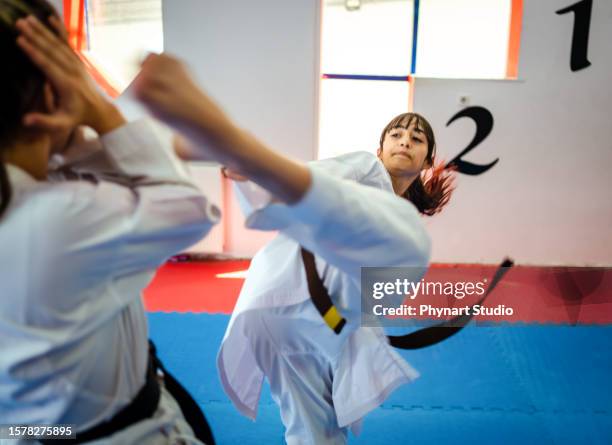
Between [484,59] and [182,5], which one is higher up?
[182,5]

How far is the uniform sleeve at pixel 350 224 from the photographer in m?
0.68

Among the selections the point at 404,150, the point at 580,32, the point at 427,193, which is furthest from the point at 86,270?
the point at 580,32

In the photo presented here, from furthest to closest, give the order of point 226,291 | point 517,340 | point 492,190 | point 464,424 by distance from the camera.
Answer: point 492,190, point 226,291, point 517,340, point 464,424

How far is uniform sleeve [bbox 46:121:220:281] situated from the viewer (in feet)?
2.08

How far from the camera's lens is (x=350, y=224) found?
2.28ft

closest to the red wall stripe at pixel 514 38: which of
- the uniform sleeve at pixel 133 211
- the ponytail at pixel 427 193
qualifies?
the ponytail at pixel 427 193

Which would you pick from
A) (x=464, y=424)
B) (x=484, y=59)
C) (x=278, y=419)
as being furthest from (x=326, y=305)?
(x=484, y=59)

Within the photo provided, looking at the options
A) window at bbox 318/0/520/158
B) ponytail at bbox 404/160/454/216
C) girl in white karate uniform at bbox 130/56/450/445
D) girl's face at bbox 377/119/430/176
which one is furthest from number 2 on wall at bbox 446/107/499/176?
girl in white karate uniform at bbox 130/56/450/445

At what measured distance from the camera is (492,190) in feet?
17.2

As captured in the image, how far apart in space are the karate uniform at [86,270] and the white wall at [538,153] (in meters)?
4.77

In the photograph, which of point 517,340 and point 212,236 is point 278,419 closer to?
point 517,340

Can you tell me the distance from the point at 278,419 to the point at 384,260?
6.42 feet

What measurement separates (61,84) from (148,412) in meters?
0.63

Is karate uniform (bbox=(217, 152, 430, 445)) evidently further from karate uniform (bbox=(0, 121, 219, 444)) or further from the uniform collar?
the uniform collar
